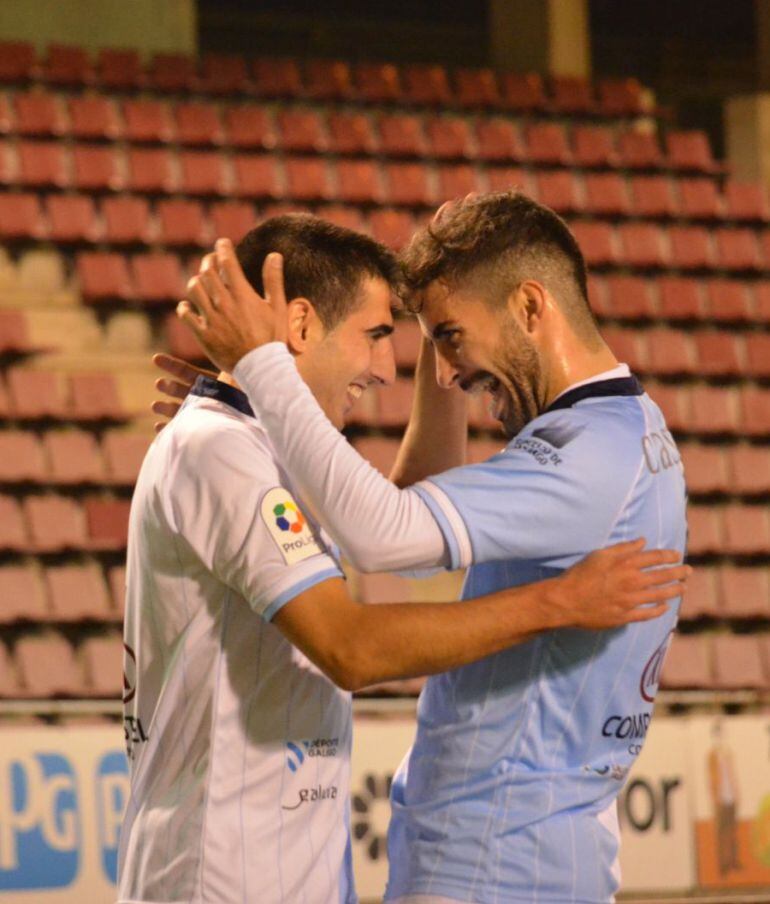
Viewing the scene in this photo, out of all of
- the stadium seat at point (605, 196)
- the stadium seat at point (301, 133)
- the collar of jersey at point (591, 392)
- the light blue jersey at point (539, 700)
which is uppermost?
the stadium seat at point (301, 133)

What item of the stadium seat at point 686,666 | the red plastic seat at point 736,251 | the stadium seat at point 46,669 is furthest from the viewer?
the red plastic seat at point 736,251

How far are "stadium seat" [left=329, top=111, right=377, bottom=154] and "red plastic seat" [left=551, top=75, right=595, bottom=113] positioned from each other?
1327 millimetres

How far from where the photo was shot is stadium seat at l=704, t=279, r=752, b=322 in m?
8.62

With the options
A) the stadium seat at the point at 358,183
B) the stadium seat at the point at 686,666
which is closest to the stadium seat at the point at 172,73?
the stadium seat at the point at 358,183

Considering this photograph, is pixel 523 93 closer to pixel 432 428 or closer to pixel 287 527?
pixel 432 428

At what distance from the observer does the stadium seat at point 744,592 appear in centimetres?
745

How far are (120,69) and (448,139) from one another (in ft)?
6.10

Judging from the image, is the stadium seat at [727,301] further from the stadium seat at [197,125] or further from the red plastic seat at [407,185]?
the stadium seat at [197,125]

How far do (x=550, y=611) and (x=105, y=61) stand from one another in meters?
7.37

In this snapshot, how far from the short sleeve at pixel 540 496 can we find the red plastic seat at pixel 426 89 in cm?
747

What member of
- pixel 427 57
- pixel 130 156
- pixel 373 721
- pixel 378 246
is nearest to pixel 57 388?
pixel 130 156

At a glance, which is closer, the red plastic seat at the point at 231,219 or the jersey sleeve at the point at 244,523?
the jersey sleeve at the point at 244,523

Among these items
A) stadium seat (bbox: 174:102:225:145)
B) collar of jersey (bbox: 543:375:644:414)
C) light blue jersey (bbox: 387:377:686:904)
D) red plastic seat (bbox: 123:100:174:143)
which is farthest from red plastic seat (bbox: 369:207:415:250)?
light blue jersey (bbox: 387:377:686:904)

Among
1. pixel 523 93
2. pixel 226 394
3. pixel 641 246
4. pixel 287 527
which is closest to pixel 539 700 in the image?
pixel 287 527
